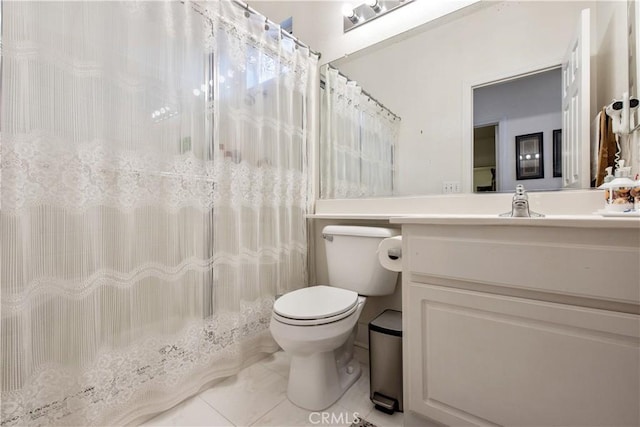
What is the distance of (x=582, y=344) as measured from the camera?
735 millimetres

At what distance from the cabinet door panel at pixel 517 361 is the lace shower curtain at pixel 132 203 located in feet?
2.93

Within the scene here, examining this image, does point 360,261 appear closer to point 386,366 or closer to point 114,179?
point 386,366

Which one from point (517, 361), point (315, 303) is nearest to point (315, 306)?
point (315, 303)

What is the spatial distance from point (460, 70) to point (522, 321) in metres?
1.17

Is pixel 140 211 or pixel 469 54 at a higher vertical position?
pixel 469 54

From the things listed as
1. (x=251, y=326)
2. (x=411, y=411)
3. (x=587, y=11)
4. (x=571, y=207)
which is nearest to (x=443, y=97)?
(x=587, y=11)

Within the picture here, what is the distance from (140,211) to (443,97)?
1490 millimetres

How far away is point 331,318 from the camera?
113 centimetres

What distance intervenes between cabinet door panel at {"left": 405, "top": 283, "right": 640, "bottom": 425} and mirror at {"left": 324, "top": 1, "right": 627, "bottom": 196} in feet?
2.10

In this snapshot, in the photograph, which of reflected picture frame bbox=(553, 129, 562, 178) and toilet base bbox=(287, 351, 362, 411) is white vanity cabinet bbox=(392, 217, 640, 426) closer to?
toilet base bbox=(287, 351, 362, 411)

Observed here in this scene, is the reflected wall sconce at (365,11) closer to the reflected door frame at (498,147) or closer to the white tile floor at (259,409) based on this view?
the reflected door frame at (498,147)

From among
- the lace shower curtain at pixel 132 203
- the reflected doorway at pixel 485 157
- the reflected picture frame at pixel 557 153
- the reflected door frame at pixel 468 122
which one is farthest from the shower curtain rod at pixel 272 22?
the reflected picture frame at pixel 557 153

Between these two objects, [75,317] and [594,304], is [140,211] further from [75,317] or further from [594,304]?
[594,304]

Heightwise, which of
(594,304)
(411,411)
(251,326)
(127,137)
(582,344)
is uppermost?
(127,137)
